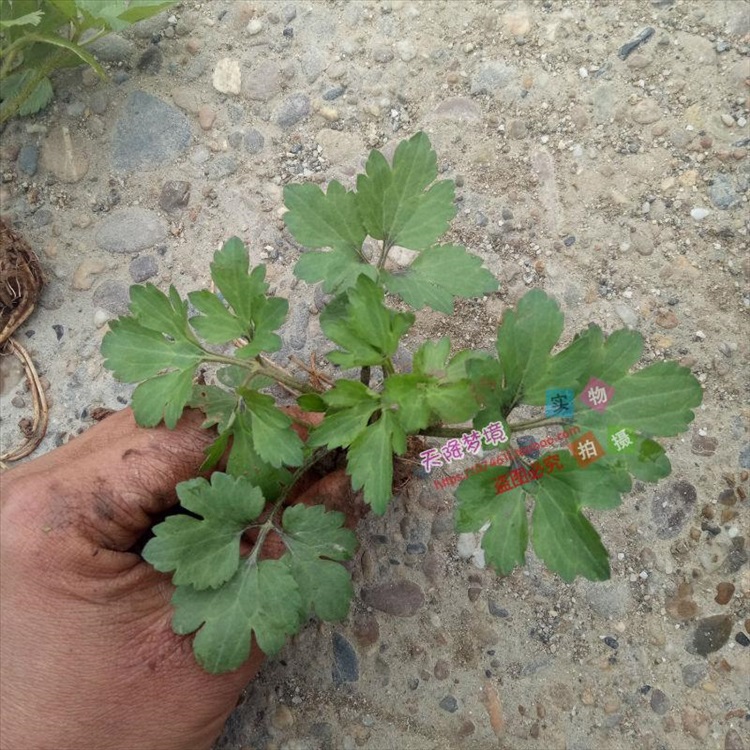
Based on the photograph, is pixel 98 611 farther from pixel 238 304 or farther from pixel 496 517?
pixel 496 517

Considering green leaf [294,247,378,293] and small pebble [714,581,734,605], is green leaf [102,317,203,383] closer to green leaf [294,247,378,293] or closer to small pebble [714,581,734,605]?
green leaf [294,247,378,293]

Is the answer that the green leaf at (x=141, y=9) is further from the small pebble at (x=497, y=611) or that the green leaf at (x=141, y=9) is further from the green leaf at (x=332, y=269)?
the small pebble at (x=497, y=611)

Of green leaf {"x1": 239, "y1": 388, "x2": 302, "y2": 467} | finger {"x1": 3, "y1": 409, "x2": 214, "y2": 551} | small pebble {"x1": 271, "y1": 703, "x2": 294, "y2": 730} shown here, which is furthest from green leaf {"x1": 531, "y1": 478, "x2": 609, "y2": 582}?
small pebble {"x1": 271, "y1": 703, "x2": 294, "y2": 730}

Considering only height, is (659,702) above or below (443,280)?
below

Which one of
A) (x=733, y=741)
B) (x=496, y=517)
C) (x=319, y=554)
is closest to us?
(x=496, y=517)

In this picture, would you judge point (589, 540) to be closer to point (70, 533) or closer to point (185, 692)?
point (185, 692)

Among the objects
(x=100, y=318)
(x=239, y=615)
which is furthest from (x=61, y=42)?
(x=239, y=615)

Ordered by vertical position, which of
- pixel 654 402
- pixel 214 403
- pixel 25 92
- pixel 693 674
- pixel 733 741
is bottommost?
pixel 733 741
